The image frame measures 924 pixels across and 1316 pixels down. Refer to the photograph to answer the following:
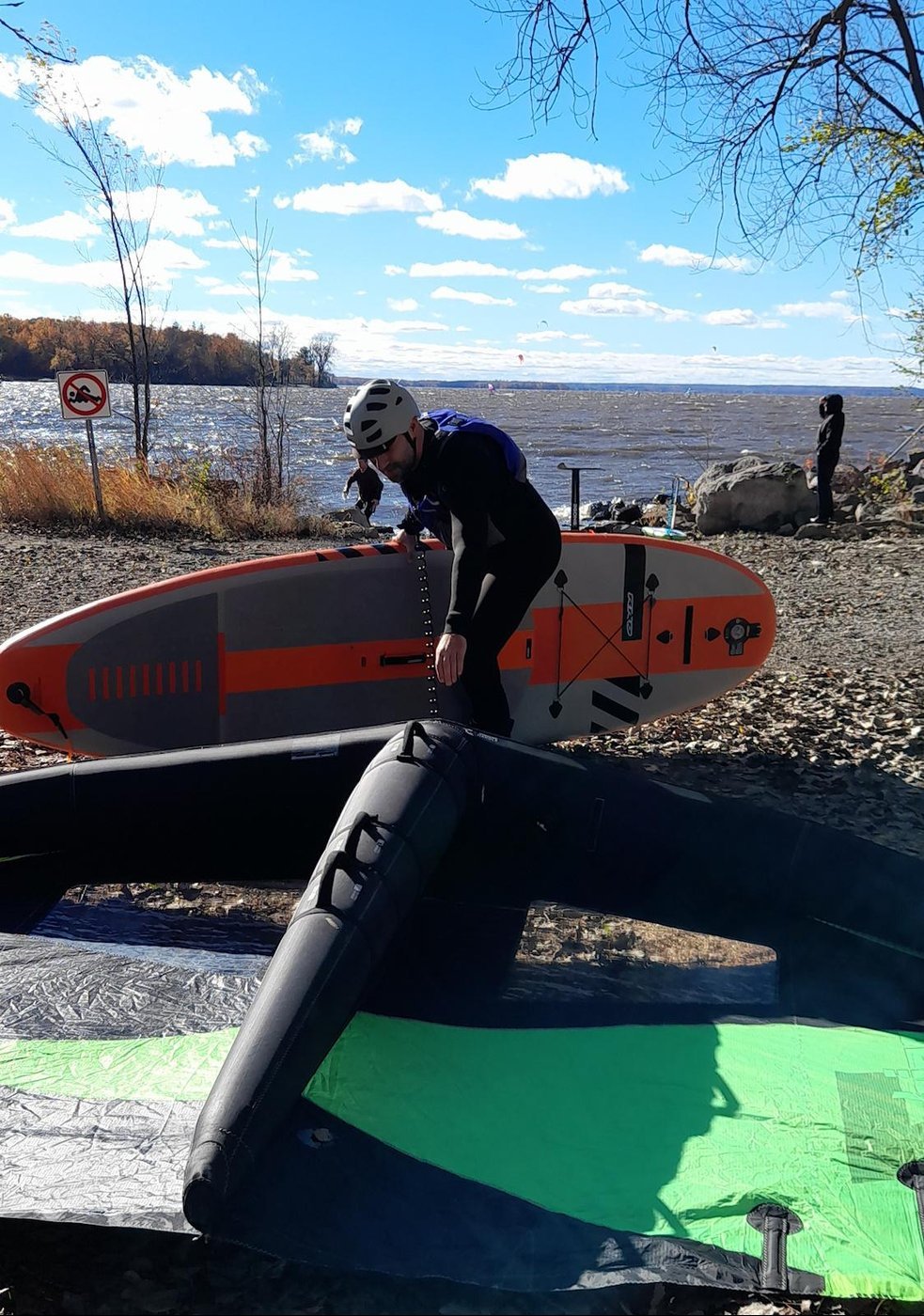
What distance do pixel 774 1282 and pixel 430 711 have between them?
3.30 metres

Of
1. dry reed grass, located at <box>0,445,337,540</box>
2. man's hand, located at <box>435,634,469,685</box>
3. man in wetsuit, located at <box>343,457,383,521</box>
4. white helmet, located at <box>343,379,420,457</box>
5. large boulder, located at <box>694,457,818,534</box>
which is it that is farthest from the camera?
large boulder, located at <box>694,457,818,534</box>

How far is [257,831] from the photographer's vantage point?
3598 millimetres

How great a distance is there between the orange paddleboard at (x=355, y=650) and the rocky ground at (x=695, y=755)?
489 millimetres

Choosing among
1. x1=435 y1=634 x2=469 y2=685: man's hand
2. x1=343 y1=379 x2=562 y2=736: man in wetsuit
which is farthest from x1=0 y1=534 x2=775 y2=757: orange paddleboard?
x1=435 y1=634 x2=469 y2=685: man's hand

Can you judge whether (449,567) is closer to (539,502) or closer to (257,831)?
(539,502)

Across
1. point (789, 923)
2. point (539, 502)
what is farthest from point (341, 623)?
point (789, 923)

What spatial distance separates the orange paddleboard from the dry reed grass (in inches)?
313

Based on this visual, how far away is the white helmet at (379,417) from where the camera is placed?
4.14 meters

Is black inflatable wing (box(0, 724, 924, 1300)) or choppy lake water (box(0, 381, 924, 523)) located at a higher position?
choppy lake water (box(0, 381, 924, 523))

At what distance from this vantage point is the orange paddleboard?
186 inches

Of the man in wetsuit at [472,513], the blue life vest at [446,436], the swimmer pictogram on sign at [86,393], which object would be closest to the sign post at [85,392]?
the swimmer pictogram on sign at [86,393]

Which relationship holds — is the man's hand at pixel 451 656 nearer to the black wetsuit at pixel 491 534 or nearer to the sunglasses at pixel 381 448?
the black wetsuit at pixel 491 534

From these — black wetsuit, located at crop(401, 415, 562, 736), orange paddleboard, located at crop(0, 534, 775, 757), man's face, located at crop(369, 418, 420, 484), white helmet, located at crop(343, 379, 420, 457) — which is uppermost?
white helmet, located at crop(343, 379, 420, 457)

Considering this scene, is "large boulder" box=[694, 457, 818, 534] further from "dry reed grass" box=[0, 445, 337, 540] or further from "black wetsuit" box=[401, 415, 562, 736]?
"black wetsuit" box=[401, 415, 562, 736]
